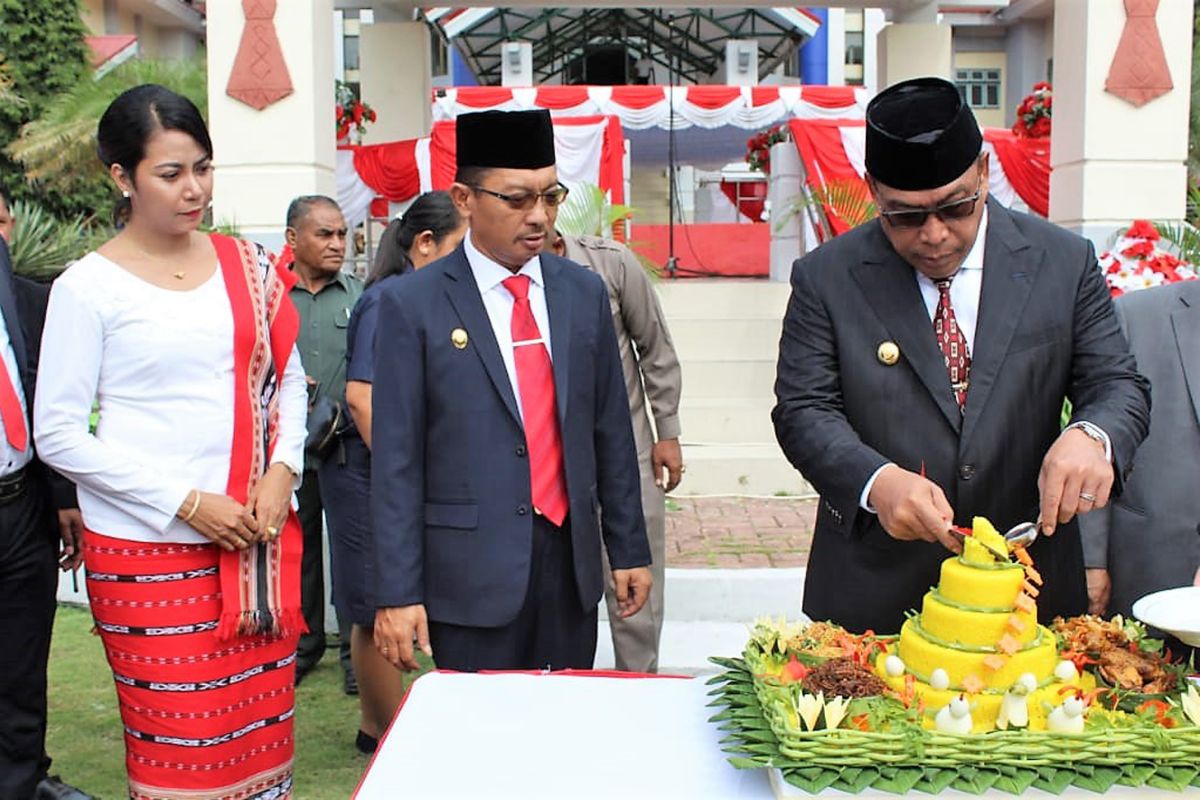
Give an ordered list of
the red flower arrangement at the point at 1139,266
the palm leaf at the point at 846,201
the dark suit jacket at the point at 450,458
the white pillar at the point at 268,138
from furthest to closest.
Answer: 1. the white pillar at the point at 268,138
2. the palm leaf at the point at 846,201
3. the red flower arrangement at the point at 1139,266
4. the dark suit jacket at the point at 450,458

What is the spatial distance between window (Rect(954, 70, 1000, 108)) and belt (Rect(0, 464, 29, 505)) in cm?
3141

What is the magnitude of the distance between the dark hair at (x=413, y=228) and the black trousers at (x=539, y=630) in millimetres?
1471

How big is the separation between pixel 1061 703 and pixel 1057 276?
919 millimetres

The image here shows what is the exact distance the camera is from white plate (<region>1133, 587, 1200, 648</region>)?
69.2 inches

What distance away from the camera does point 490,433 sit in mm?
2621

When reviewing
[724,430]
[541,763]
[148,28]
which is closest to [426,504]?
[541,763]

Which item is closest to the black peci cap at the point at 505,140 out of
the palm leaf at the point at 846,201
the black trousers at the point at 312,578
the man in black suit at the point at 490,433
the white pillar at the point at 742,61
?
the man in black suit at the point at 490,433

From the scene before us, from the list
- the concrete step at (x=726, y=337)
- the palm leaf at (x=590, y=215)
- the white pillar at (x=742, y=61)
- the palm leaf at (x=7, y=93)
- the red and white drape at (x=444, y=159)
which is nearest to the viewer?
the palm leaf at (x=590, y=215)

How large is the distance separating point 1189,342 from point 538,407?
145 cm

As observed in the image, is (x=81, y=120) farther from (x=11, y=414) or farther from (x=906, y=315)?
(x=906, y=315)

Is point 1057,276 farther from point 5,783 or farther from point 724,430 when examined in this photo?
point 724,430

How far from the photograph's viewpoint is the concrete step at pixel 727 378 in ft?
32.5

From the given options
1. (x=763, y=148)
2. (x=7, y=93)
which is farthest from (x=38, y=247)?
(x=7, y=93)

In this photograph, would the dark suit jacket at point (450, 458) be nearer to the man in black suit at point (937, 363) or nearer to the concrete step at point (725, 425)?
the man in black suit at point (937, 363)
